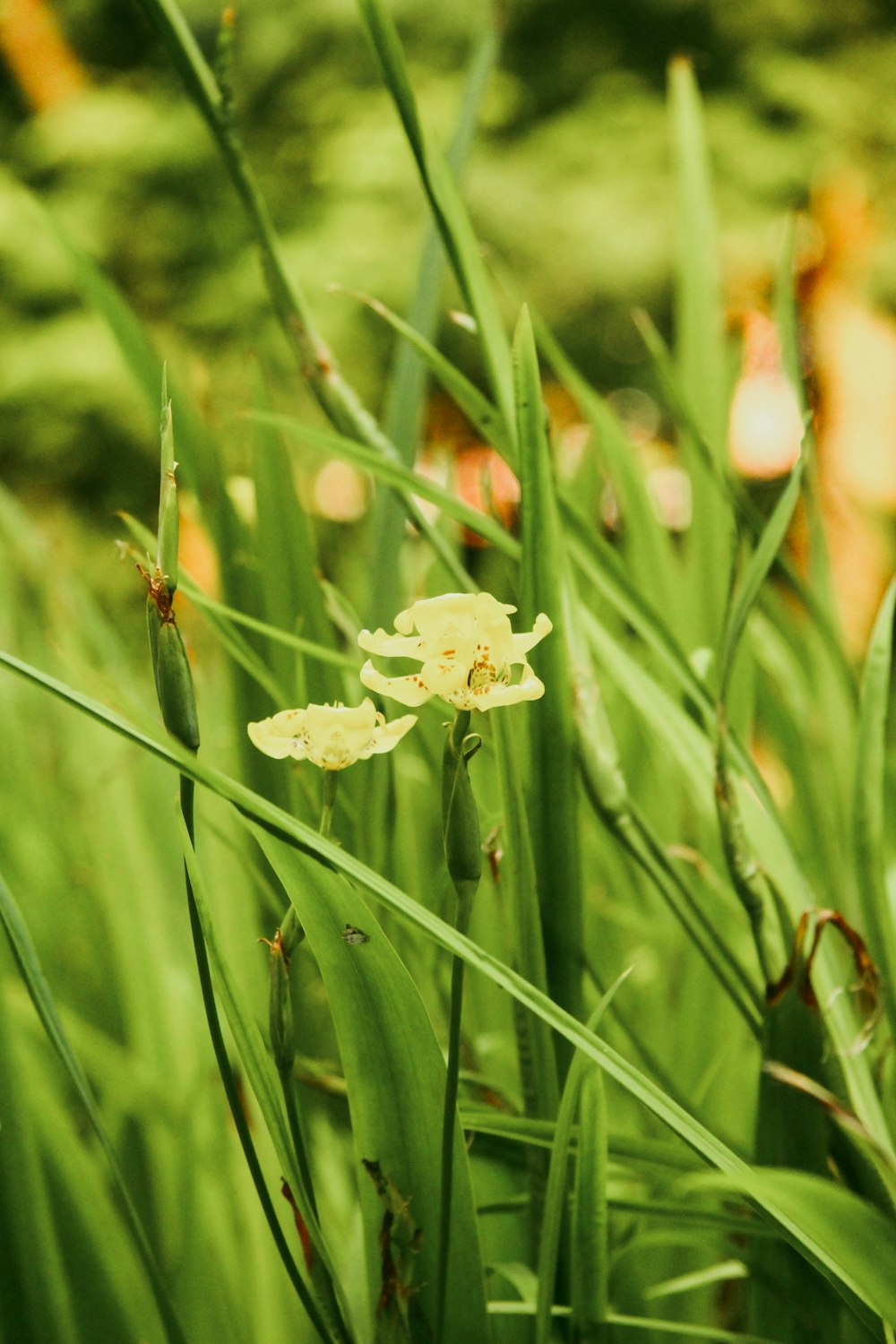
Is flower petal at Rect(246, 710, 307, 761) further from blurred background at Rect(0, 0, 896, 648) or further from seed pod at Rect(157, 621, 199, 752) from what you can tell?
blurred background at Rect(0, 0, 896, 648)

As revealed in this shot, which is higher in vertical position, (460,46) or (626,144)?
(460,46)

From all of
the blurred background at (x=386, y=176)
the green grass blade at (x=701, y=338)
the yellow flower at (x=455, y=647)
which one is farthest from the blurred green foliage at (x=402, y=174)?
the yellow flower at (x=455, y=647)

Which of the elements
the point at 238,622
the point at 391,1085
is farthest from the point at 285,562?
the point at 391,1085

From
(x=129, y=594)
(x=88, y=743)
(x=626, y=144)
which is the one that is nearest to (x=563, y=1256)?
(x=88, y=743)

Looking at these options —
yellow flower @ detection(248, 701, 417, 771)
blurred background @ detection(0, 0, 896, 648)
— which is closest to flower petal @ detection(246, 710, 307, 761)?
yellow flower @ detection(248, 701, 417, 771)

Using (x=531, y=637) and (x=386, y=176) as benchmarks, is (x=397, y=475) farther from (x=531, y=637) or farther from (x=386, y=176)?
(x=386, y=176)

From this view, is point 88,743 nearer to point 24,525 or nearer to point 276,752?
point 24,525
